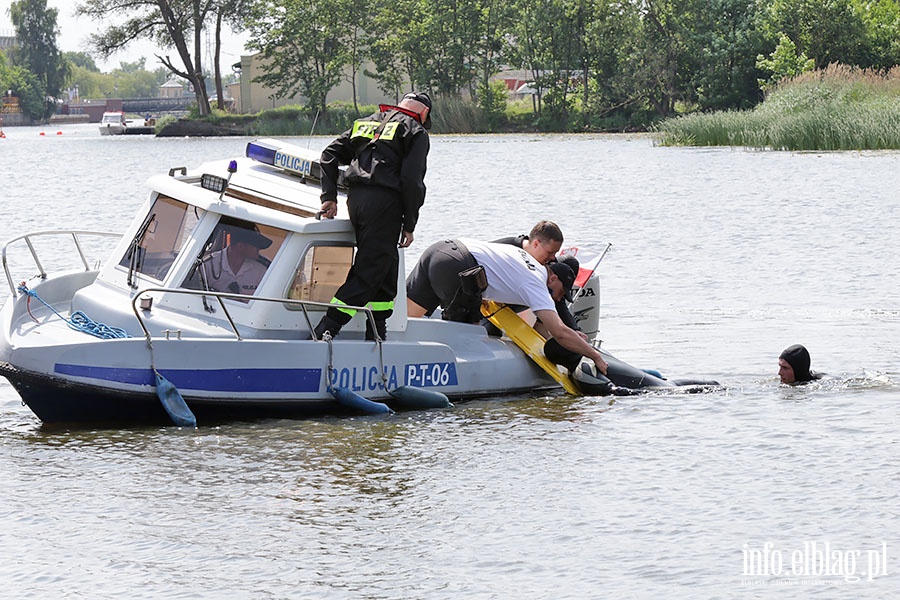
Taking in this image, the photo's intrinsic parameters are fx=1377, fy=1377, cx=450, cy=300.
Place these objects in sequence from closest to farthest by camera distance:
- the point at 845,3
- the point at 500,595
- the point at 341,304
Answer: the point at 500,595 < the point at 341,304 < the point at 845,3

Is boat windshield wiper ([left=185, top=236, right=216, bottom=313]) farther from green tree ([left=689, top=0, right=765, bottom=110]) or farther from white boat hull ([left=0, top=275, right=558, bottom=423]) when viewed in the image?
green tree ([left=689, top=0, right=765, bottom=110])

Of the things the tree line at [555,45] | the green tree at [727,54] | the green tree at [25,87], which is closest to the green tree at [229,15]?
the tree line at [555,45]

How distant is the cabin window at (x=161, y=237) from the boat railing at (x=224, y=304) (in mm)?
339

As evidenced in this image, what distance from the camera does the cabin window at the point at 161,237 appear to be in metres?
10.8

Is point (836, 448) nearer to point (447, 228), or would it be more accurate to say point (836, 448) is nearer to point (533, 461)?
point (533, 461)

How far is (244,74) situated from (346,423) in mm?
94765

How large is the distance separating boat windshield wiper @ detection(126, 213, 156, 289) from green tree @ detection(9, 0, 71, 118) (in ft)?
551

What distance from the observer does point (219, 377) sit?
9.97 meters

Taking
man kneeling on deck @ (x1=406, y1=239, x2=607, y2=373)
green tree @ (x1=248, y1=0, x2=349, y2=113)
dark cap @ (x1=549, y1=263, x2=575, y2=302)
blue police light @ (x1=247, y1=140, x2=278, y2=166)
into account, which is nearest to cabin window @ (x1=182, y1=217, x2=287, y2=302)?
blue police light @ (x1=247, y1=140, x2=278, y2=166)

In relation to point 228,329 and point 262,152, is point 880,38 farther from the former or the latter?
point 228,329

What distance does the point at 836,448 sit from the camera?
9992 millimetres

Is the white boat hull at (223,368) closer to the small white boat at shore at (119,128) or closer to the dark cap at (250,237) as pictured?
the dark cap at (250,237)

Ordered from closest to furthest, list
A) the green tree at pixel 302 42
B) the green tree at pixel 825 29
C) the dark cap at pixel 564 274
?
the dark cap at pixel 564 274 → the green tree at pixel 825 29 → the green tree at pixel 302 42

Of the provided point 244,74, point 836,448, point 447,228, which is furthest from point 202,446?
point 244,74
